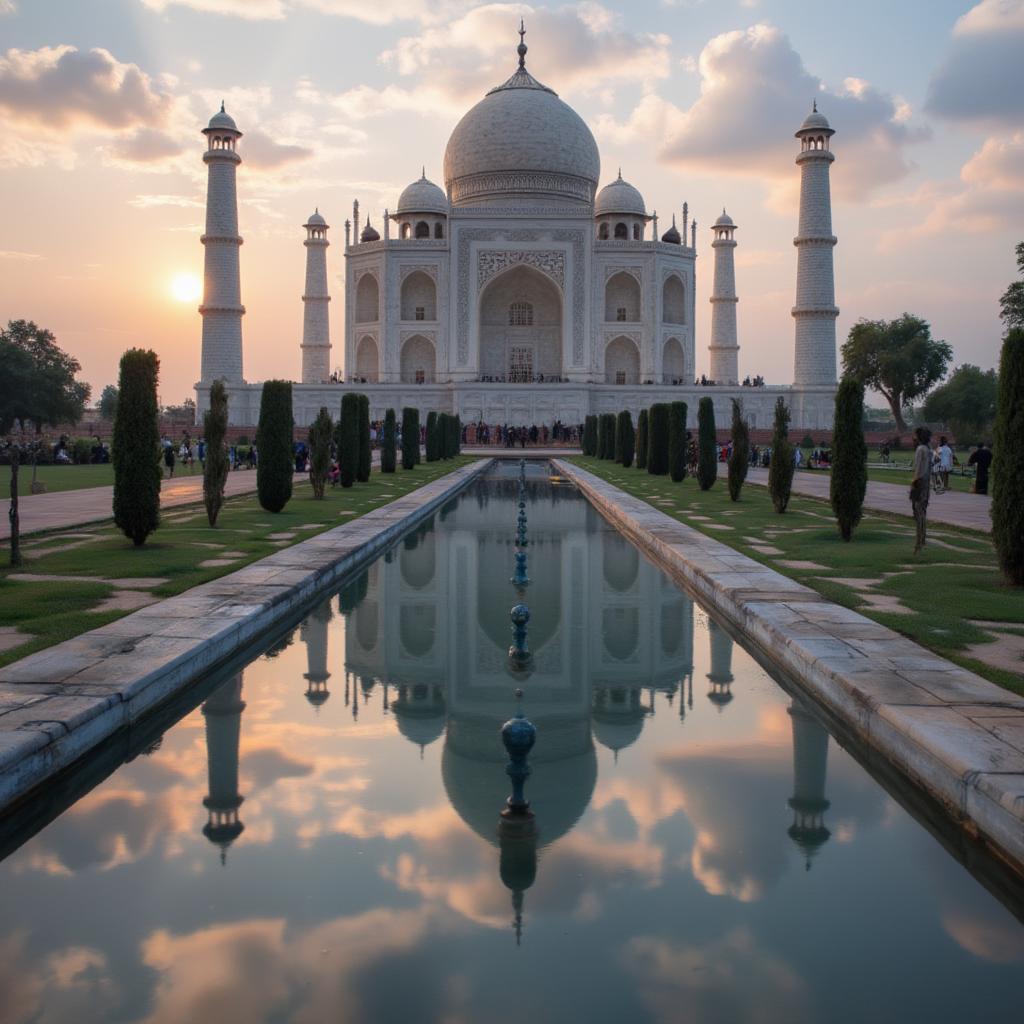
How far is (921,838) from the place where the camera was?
276 centimetres

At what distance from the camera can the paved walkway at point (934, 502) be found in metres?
10.5

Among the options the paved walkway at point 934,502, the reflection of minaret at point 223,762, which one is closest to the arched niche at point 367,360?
the paved walkway at point 934,502

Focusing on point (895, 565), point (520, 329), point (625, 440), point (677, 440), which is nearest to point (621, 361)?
point (520, 329)

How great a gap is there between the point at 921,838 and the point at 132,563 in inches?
218

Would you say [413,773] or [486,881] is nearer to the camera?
[486,881]

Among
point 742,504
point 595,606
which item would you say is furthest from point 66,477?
point 595,606

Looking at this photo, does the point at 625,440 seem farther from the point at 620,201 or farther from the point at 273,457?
the point at 620,201

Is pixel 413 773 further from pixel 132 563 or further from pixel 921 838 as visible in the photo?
pixel 132 563

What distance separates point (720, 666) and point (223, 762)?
2.29m

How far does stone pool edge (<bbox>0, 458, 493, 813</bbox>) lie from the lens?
3070mm

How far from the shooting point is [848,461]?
8.82 m

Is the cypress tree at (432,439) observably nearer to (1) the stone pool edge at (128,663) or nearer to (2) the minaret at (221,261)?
(2) the minaret at (221,261)

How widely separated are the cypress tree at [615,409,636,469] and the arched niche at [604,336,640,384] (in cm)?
1537

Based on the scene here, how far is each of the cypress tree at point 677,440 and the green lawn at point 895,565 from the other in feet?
13.3
